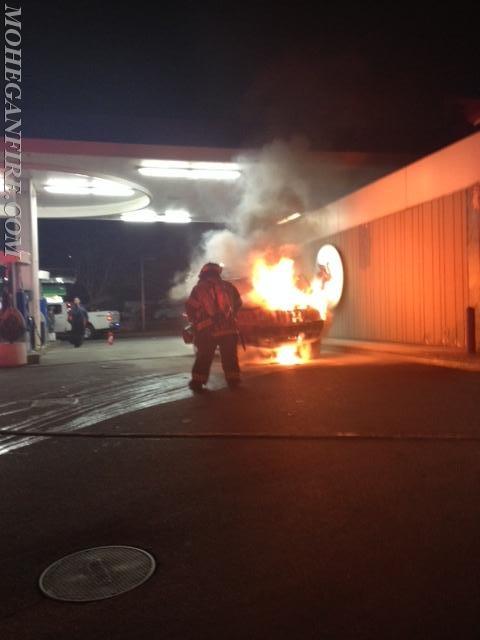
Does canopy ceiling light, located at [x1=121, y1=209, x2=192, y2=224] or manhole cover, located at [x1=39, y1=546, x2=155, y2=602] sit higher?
canopy ceiling light, located at [x1=121, y1=209, x2=192, y2=224]

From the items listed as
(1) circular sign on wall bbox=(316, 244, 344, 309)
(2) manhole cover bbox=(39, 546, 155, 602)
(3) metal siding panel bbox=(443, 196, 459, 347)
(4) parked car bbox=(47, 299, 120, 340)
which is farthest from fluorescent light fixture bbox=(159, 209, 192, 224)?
(2) manhole cover bbox=(39, 546, 155, 602)

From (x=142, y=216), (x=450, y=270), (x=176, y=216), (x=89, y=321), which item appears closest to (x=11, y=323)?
(x=450, y=270)

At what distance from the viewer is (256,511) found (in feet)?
11.3

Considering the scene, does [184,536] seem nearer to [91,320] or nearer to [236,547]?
[236,547]

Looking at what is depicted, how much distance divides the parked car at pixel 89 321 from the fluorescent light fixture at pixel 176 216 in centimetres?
589

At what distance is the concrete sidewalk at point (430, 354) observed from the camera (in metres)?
9.38

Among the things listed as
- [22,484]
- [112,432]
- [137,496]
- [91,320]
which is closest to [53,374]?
[112,432]

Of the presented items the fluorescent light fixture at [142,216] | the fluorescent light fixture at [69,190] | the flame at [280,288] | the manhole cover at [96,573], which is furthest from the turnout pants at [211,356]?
the fluorescent light fixture at [142,216]

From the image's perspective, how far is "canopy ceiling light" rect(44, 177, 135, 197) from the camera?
15.1m

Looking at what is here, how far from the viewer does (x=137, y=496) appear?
3.80m

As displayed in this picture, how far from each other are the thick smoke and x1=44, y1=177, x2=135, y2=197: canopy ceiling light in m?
3.00

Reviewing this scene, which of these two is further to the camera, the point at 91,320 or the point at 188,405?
the point at 91,320

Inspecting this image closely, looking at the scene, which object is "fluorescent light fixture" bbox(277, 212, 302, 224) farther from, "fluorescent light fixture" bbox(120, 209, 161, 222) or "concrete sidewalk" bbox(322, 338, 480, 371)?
"fluorescent light fixture" bbox(120, 209, 161, 222)

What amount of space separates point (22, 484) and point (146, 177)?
43.2ft
